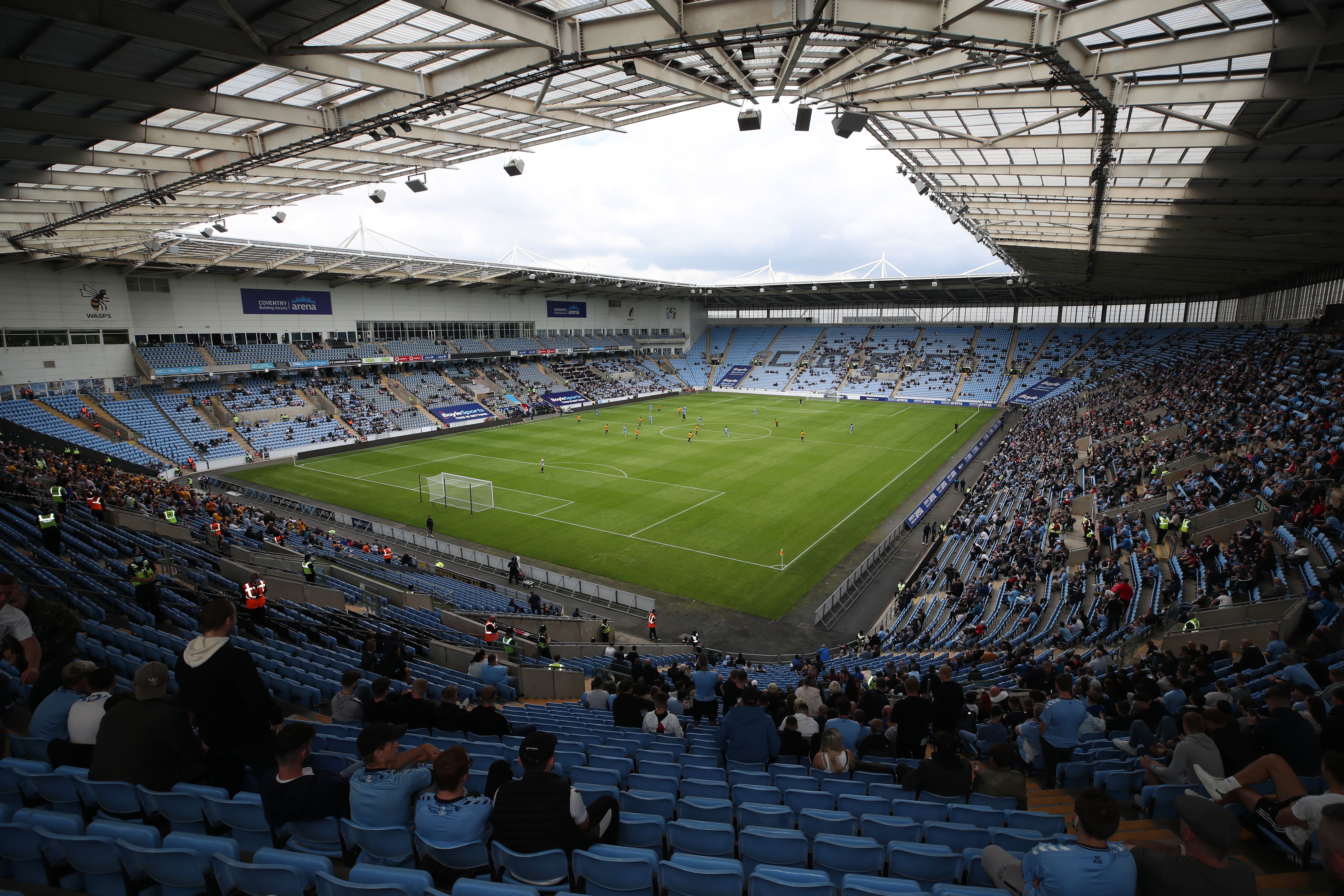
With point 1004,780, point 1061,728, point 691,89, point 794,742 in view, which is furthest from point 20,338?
point 1061,728

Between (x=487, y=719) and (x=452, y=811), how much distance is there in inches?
117

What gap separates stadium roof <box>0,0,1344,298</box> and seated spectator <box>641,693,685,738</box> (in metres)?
8.95

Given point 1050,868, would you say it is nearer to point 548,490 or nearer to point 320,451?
point 548,490

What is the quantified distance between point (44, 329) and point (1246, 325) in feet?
265

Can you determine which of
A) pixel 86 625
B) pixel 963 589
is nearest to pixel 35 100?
pixel 86 625

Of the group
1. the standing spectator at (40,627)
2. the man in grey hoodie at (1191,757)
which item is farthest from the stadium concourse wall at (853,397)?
the standing spectator at (40,627)

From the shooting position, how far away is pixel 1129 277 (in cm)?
4266

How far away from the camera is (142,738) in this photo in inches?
171

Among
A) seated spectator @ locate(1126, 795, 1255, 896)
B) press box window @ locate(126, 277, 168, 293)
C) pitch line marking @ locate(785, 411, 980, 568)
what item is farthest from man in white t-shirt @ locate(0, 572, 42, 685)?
press box window @ locate(126, 277, 168, 293)

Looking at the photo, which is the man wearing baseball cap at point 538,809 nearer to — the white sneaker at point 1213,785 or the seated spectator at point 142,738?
the seated spectator at point 142,738

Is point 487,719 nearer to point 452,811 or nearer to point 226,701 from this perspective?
point 226,701

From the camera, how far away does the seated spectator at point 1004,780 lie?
5469 mm

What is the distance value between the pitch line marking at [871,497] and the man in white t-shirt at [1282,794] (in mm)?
20035

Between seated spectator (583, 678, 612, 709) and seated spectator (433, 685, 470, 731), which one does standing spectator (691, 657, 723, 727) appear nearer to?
seated spectator (583, 678, 612, 709)
